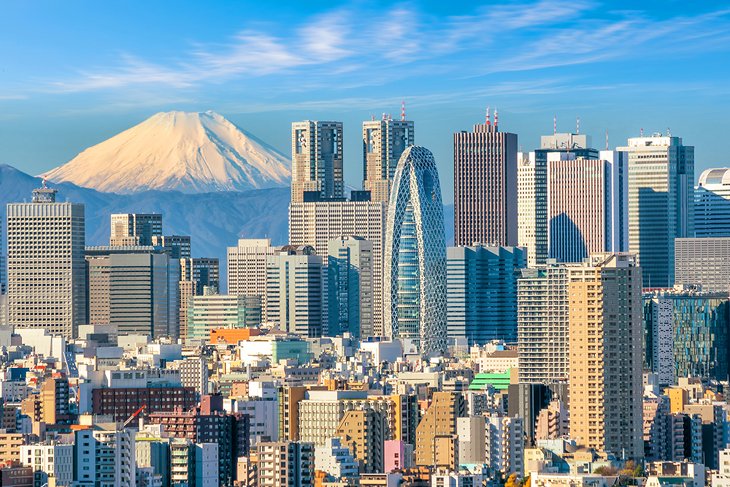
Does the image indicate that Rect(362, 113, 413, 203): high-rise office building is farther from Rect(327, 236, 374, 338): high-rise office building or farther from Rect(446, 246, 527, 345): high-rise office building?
Rect(446, 246, 527, 345): high-rise office building

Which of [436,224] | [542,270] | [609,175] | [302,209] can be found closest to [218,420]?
[542,270]

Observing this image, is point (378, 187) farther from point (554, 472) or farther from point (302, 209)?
point (554, 472)

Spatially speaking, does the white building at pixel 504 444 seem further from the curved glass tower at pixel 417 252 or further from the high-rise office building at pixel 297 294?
the high-rise office building at pixel 297 294

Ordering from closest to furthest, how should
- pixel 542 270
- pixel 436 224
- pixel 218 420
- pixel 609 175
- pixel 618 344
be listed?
pixel 218 420 < pixel 618 344 < pixel 542 270 < pixel 436 224 < pixel 609 175

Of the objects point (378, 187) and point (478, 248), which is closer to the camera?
point (478, 248)

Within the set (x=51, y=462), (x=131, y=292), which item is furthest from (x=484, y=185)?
(x=51, y=462)
